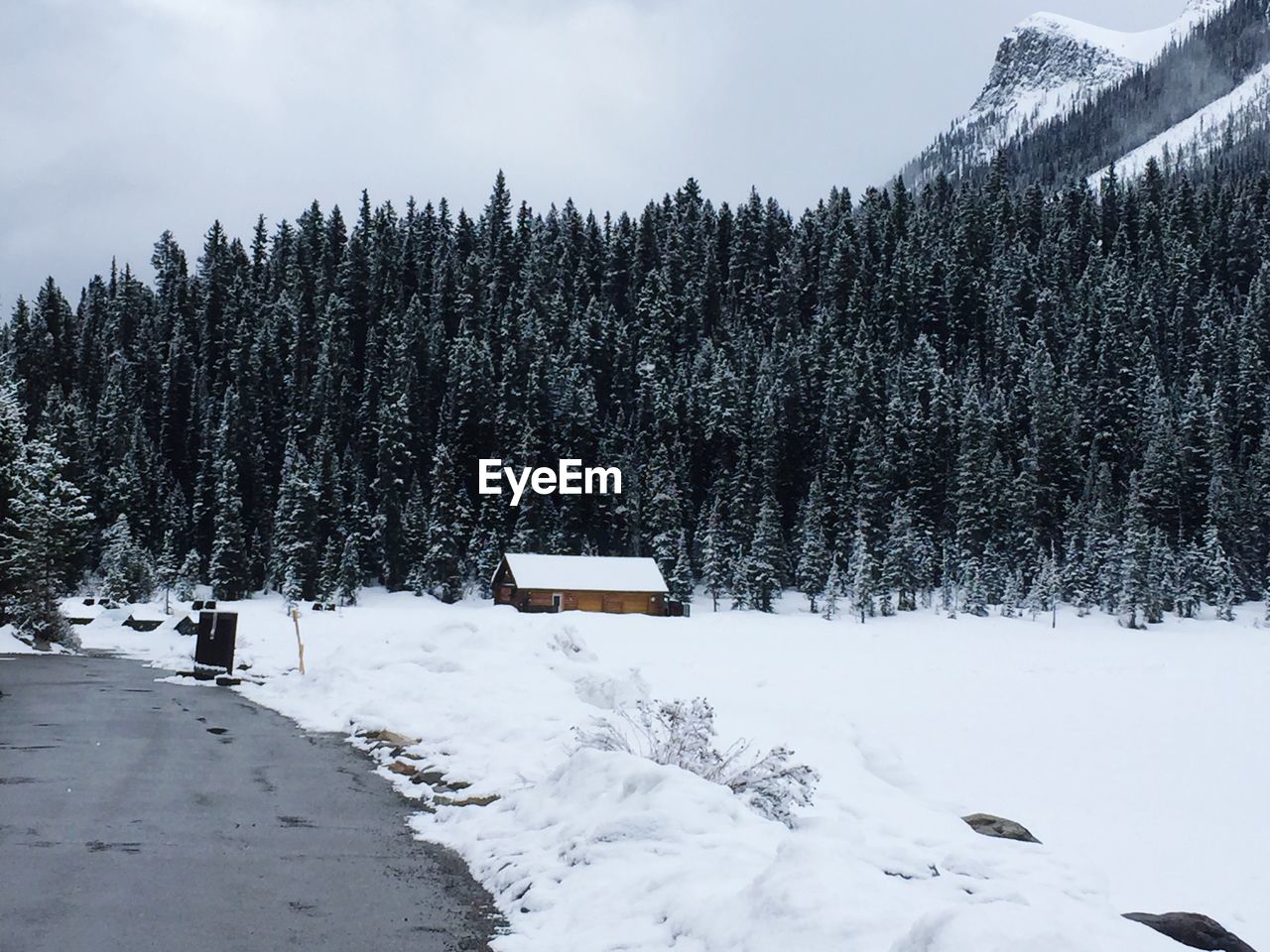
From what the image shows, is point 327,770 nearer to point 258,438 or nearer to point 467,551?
point 467,551

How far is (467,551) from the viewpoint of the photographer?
89250 mm

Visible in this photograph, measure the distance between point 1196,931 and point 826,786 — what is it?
784 cm

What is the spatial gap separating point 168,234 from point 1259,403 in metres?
136

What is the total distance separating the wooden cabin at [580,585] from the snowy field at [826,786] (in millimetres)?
28810

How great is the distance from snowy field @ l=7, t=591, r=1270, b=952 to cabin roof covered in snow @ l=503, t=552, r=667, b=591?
96.4 ft

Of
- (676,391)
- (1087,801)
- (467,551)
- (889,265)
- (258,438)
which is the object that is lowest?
(1087,801)

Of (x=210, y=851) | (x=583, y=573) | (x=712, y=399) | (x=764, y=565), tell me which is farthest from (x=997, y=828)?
(x=712, y=399)

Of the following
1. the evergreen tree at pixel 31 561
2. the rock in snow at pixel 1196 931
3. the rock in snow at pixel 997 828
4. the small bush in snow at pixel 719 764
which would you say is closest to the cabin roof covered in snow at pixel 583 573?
the evergreen tree at pixel 31 561

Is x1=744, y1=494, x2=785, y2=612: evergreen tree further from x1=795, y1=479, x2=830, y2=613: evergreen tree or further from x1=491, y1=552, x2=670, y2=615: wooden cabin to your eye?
x1=491, y1=552, x2=670, y2=615: wooden cabin

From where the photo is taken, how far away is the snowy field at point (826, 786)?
6746mm

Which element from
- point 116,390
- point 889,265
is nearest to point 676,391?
point 889,265

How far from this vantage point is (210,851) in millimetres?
8875

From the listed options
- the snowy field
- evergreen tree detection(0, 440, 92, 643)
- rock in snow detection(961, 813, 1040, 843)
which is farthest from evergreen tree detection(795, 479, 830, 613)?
rock in snow detection(961, 813, 1040, 843)

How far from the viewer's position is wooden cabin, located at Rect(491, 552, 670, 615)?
7638 cm
